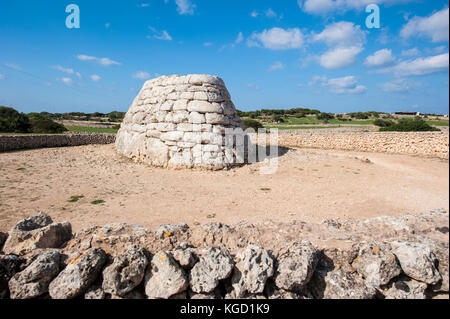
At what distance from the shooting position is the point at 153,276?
2148mm

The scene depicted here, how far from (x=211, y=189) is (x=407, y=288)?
6319 millimetres

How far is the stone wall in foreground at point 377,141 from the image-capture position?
1468cm

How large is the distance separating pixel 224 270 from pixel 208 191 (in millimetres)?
5752

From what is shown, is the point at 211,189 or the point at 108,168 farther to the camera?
the point at 108,168

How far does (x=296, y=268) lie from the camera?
7.11 feet

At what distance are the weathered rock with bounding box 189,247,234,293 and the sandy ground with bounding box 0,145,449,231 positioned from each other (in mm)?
3230

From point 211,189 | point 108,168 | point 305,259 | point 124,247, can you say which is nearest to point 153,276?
point 124,247

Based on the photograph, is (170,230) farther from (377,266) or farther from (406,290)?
(406,290)

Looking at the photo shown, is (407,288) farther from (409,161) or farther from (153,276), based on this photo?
(409,161)

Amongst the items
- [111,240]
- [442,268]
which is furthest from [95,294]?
[442,268]

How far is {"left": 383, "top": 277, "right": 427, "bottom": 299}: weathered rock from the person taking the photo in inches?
84.4

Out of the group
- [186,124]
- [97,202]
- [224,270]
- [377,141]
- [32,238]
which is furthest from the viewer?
[377,141]

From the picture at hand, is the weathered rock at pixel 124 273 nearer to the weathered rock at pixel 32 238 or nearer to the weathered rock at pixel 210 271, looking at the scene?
the weathered rock at pixel 210 271
